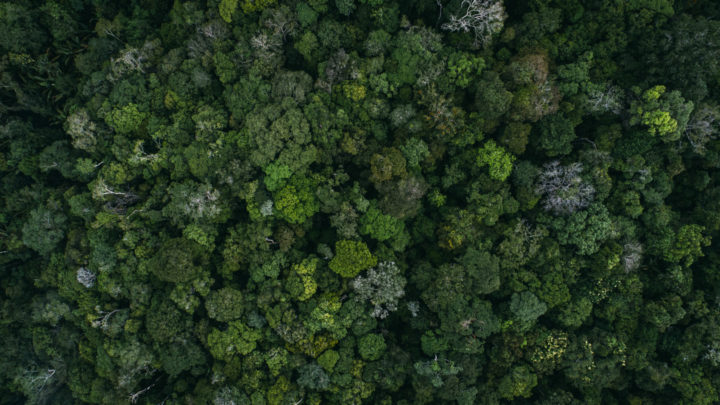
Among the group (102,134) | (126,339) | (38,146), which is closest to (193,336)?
(126,339)

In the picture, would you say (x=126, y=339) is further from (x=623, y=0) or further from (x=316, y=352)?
(x=623, y=0)

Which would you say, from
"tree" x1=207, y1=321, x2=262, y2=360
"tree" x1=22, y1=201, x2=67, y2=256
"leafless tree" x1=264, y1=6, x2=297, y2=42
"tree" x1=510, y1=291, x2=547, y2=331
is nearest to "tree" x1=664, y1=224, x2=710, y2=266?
"tree" x1=510, y1=291, x2=547, y2=331

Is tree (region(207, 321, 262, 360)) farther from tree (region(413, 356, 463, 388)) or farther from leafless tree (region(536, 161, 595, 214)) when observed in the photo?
leafless tree (region(536, 161, 595, 214))

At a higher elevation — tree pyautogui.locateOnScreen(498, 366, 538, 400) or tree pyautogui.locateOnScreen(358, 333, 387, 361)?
tree pyautogui.locateOnScreen(498, 366, 538, 400)

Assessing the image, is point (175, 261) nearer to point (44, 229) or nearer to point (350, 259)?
point (350, 259)

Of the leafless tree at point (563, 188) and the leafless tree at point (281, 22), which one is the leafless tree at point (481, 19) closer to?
the leafless tree at point (563, 188)

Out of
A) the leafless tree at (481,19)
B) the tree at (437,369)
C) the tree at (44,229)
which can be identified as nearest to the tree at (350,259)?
the tree at (437,369)
